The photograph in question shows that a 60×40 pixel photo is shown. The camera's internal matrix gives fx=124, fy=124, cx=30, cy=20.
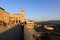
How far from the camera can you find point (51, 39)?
2797 centimetres

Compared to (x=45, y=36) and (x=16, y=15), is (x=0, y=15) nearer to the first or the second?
(x=45, y=36)

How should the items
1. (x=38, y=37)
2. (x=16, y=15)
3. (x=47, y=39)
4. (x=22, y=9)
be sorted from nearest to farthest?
(x=38, y=37) → (x=47, y=39) → (x=22, y=9) → (x=16, y=15)

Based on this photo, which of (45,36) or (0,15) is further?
(0,15)

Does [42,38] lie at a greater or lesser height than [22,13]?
lesser

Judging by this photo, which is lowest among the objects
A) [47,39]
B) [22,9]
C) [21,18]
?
[47,39]

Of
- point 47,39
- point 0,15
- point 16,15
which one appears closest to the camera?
point 47,39

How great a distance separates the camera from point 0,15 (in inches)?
1770

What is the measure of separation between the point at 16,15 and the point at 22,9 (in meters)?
13.3

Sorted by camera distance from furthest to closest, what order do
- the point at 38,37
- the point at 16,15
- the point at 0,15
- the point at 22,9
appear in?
the point at 16,15
the point at 22,9
the point at 0,15
the point at 38,37

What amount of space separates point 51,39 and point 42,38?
6.64 feet

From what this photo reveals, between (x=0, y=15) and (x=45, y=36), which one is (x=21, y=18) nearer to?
(x=0, y=15)

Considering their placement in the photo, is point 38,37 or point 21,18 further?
point 21,18

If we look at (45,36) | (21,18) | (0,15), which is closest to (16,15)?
(21,18)

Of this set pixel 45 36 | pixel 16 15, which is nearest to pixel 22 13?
pixel 16 15
